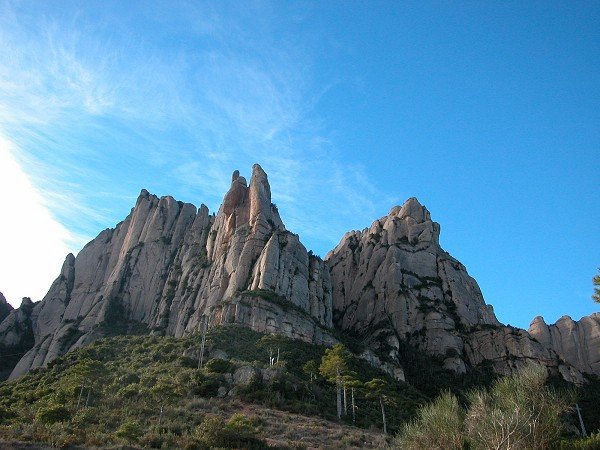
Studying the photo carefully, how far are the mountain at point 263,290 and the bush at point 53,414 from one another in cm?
Answer: 3605

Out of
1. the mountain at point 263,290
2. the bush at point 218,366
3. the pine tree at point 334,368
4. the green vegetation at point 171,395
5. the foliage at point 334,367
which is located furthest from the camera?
the mountain at point 263,290

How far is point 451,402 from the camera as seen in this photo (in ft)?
104

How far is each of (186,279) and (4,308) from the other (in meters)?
57.3

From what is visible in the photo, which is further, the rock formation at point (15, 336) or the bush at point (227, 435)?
the rock formation at point (15, 336)

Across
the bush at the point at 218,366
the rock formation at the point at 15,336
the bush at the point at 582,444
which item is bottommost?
the bush at the point at 582,444

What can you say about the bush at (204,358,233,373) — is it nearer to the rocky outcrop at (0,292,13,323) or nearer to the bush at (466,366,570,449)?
the bush at (466,366,570,449)

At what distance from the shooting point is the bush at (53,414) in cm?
4200

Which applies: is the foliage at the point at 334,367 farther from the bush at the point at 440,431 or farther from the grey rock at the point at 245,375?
the bush at the point at 440,431

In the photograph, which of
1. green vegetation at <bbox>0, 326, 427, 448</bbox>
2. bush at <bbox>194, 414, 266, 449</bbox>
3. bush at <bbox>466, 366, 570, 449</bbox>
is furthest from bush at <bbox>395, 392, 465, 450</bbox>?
green vegetation at <bbox>0, 326, 427, 448</bbox>

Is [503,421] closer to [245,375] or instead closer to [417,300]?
[245,375]

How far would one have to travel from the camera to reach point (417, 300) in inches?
4345

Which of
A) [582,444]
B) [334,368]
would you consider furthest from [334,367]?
[582,444]

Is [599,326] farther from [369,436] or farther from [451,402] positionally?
[451,402]

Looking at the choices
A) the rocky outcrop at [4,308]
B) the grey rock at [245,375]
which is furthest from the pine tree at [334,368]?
the rocky outcrop at [4,308]
